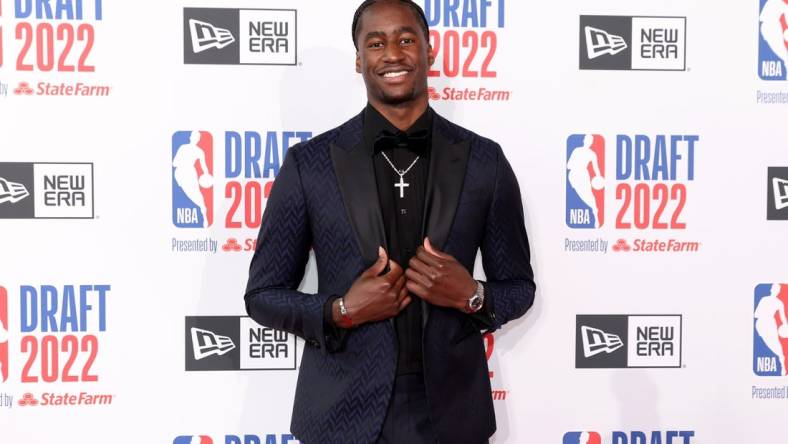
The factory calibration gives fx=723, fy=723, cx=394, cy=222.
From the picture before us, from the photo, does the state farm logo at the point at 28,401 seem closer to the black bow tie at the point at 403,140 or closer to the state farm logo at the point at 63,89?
the state farm logo at the point at 63,89

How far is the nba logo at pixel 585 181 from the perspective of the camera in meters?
2.47

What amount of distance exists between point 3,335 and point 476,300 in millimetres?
1610

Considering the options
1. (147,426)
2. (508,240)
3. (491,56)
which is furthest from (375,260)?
(147,426)

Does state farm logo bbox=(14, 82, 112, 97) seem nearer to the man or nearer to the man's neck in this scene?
the man

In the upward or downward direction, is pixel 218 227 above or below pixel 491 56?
below

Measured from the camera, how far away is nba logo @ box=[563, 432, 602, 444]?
8.35ft

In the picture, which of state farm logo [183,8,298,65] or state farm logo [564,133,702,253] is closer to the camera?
state farm logo [183,8,298,65]

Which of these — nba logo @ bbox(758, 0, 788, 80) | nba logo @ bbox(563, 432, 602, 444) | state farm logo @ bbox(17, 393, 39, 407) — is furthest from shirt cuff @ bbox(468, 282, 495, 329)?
state farm logo @ bbox(17, 393, 39, 407)

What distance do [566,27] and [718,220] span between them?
2.81 feet

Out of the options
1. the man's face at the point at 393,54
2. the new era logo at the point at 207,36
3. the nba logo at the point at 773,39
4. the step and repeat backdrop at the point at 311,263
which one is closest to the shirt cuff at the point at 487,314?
the man's face at the point at 393,54

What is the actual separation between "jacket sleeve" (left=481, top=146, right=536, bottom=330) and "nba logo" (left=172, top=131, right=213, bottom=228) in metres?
0.98

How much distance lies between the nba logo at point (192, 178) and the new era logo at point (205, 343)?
1.18 feet

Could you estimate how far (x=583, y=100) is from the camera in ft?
8.09

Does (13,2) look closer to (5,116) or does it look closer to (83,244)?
(5,116)
